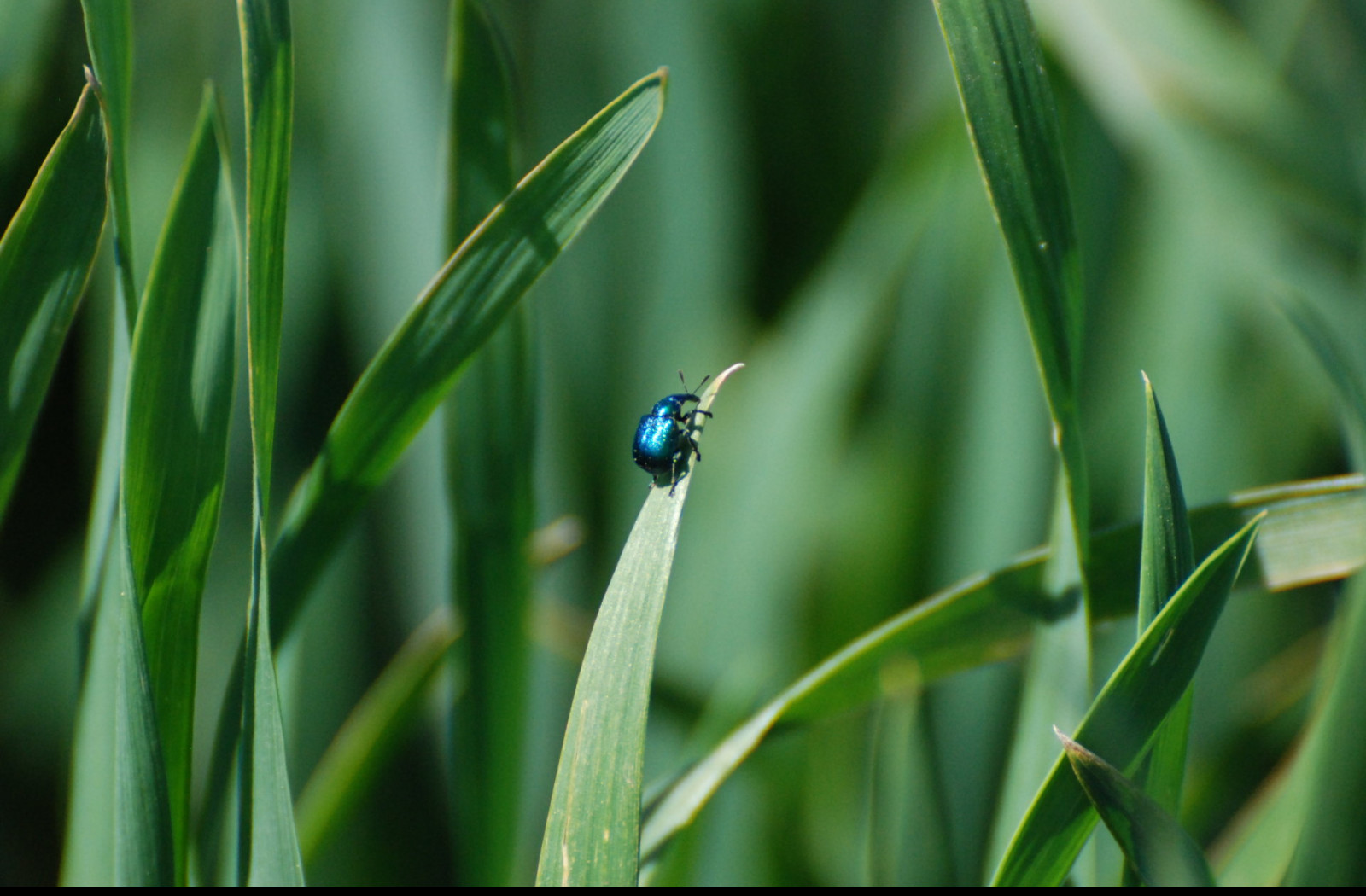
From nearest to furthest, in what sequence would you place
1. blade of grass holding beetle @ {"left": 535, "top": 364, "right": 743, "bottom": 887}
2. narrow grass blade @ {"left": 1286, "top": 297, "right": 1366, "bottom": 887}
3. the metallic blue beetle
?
blade of grass holding beetle @ {"left": 535, "top": 364, "right": 743, "bottom": 887} → narrow grass blade @ {"left": 1286, "top": 297, "right": 1366, "bottom": 887} → the metallic blue beetle

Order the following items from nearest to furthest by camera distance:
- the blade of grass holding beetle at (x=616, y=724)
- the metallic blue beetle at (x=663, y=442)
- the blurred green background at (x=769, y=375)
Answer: the blade of grass holding beetle at (x=616, y=724)
the metallic blue beetle at (x=663, y=442)
the blurred green background at (x=769, y=375)

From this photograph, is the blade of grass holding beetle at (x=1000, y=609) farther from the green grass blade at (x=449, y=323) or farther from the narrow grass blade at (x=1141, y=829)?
the green grass blade at (x=449, y=323)

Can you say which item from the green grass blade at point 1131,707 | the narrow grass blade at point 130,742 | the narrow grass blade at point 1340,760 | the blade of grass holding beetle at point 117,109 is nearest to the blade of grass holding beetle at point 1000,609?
the narrow grass blade at point 1340,760

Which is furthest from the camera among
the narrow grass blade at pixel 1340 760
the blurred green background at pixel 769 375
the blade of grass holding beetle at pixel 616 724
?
the blurred green background at pixel 769 375

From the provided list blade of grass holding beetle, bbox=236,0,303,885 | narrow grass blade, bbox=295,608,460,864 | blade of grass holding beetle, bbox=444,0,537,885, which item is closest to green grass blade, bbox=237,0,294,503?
blade of grass holding beetle, bbox=236,0,303,885

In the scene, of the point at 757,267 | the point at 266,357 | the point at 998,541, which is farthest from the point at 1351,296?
the point at 266,357

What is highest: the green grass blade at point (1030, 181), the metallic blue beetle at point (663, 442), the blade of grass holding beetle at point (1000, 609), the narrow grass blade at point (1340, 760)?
the green grass blade at point (1030, 181)

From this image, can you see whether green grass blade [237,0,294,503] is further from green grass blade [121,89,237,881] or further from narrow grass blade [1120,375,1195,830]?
narrow grass blade [1120,375,1195,830]

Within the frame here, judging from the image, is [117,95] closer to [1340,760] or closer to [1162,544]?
[1162,544]
